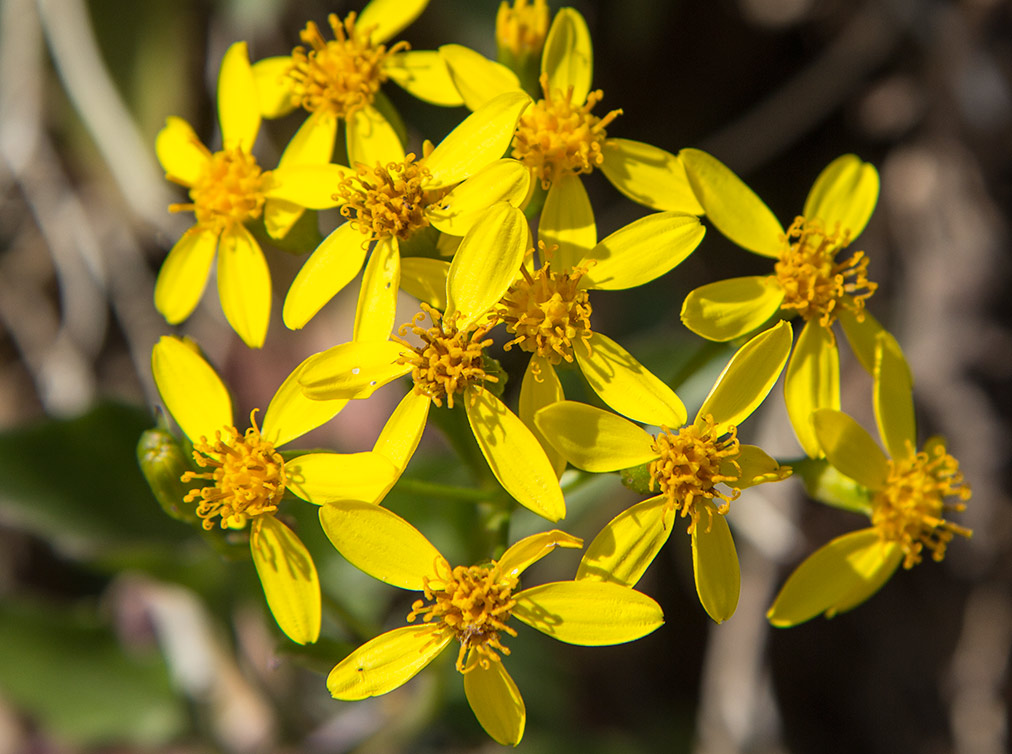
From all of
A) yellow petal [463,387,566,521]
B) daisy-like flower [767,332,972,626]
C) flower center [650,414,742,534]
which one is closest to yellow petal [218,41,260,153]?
yellow petal [463,387,566,521]

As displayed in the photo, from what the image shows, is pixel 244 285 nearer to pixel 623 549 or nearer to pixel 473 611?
pixel 473 611

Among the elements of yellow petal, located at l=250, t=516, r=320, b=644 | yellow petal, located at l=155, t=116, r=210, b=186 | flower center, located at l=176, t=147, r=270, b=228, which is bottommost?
yellow petal, located at l=250, t=516, r=320, b=644

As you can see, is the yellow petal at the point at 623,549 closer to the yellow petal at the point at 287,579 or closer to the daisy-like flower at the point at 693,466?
the daisy-like flower at the point at 693,466

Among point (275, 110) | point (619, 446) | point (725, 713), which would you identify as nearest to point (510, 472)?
point (619, 446)

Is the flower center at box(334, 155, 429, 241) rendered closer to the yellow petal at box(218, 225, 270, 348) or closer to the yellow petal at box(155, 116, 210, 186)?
the yellow petal at box(218, 225, 270, 348)

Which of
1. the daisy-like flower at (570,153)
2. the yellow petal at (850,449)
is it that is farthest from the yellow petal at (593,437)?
the daisy-like flower at (570,153)
